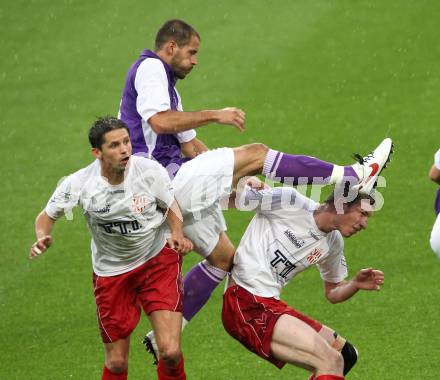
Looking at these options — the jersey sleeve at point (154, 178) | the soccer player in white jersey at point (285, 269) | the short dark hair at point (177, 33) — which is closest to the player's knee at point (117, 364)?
the soccer player in white jersey at point (285, 269)

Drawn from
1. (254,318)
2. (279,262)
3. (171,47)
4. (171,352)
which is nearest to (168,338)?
(171,352)

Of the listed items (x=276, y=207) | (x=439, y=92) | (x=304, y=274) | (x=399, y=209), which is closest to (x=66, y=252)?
(x=304, y=274)

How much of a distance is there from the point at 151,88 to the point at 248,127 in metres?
6.83

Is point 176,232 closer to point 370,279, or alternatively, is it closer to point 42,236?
point 42,236

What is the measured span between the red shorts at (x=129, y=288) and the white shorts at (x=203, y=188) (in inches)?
13.9

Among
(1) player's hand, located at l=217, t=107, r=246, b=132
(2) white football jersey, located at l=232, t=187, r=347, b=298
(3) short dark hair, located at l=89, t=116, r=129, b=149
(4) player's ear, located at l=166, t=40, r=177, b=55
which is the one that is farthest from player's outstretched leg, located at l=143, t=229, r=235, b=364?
(4) player's ear, located at l=166, t=40, r=177, b=55

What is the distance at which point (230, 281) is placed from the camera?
8.95 metres

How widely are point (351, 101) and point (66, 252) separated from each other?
16.4 feet

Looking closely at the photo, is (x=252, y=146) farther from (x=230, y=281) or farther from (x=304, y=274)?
(x=304, y=274)

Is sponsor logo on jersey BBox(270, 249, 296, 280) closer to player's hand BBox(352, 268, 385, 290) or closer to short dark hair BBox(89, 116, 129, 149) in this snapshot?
player's hand BBox(352, 268, 385, 290)

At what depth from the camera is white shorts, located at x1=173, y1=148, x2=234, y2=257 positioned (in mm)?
8711

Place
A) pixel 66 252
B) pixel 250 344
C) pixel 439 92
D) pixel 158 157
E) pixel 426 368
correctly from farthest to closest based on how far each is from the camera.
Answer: pixel 439 92 < pixel 66 252 < pixel 426 368 < pixel 158 157 < pixel 250 344

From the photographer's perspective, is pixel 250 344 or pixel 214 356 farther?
pixel 214 356

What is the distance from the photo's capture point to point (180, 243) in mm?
8391
